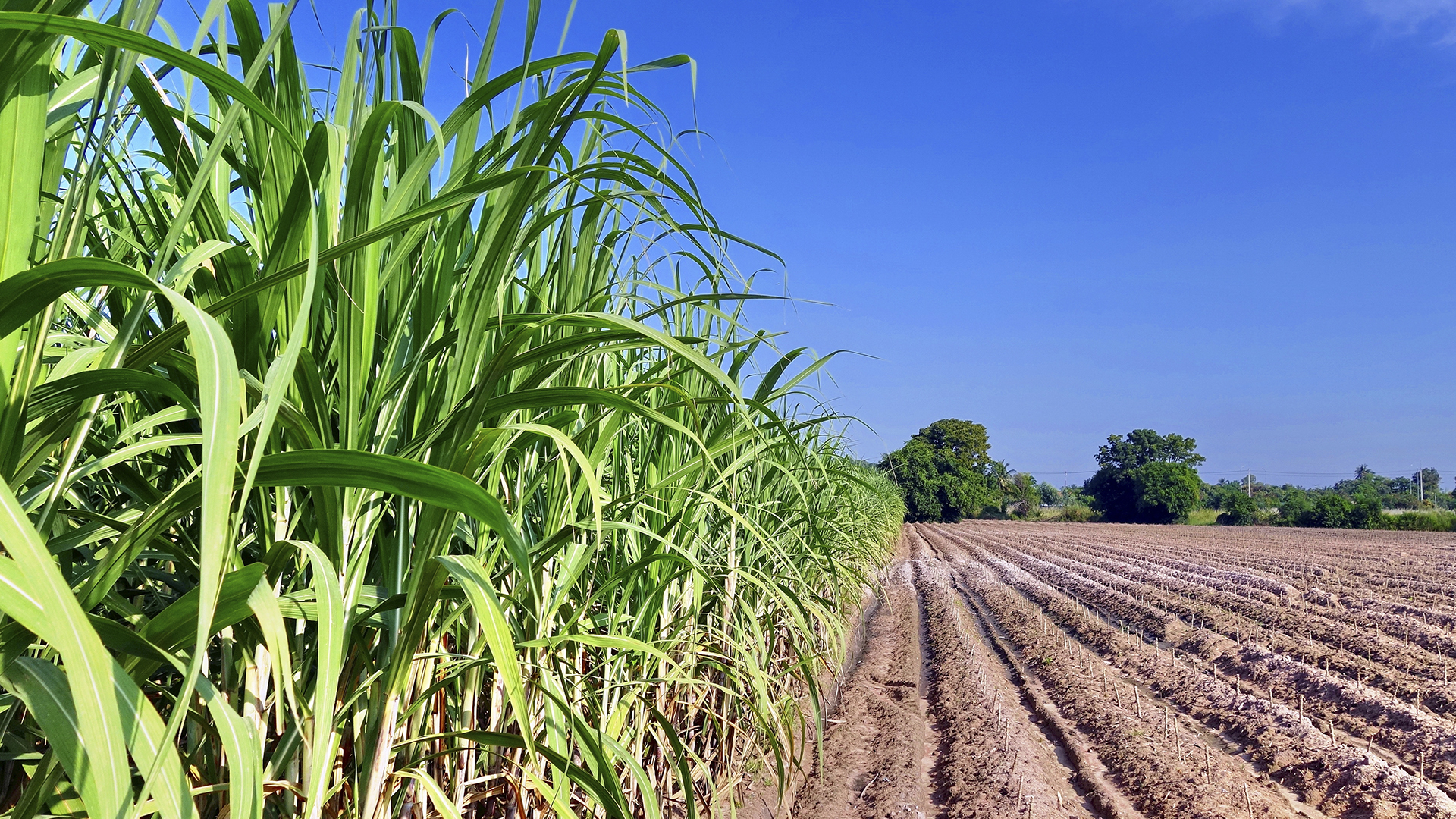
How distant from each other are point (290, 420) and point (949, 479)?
4575cm

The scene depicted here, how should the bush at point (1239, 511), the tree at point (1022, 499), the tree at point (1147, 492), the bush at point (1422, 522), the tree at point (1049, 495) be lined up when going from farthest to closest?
1. the tree at point (1049, 495)
2. the tree at point (1022, 499)
3. the tree at point (1147, 492)
4. the bush at point (1239, 511)
5. the bush at point (1422, 522)

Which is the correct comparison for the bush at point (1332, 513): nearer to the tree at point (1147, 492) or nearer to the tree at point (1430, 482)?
the tree at point (1147, 492)

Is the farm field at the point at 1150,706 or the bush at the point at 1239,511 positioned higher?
the bush at the point at 1239,511

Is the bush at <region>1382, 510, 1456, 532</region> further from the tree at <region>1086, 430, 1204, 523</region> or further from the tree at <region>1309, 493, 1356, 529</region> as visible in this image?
the tree at <region>1086, 430, 1204, 523</region>

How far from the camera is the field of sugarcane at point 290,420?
46 cm

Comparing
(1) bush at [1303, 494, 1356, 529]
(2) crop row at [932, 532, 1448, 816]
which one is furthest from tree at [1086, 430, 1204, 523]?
(2) crop row at [932, 532, 1448, 816]

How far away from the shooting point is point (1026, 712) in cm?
539

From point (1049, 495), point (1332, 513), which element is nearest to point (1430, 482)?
point (1049, 495)

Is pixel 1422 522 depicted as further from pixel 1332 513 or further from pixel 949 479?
pixel 949 479

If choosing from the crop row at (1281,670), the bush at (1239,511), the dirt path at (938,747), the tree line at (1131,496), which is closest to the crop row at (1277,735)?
the crop row at (1281,670)

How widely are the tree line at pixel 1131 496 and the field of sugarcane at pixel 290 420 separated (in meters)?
30.8

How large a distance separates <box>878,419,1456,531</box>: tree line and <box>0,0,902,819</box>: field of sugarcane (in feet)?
101

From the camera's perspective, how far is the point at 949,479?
1738 inches

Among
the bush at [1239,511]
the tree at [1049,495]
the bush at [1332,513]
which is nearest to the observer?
the bush at [1332,513]
